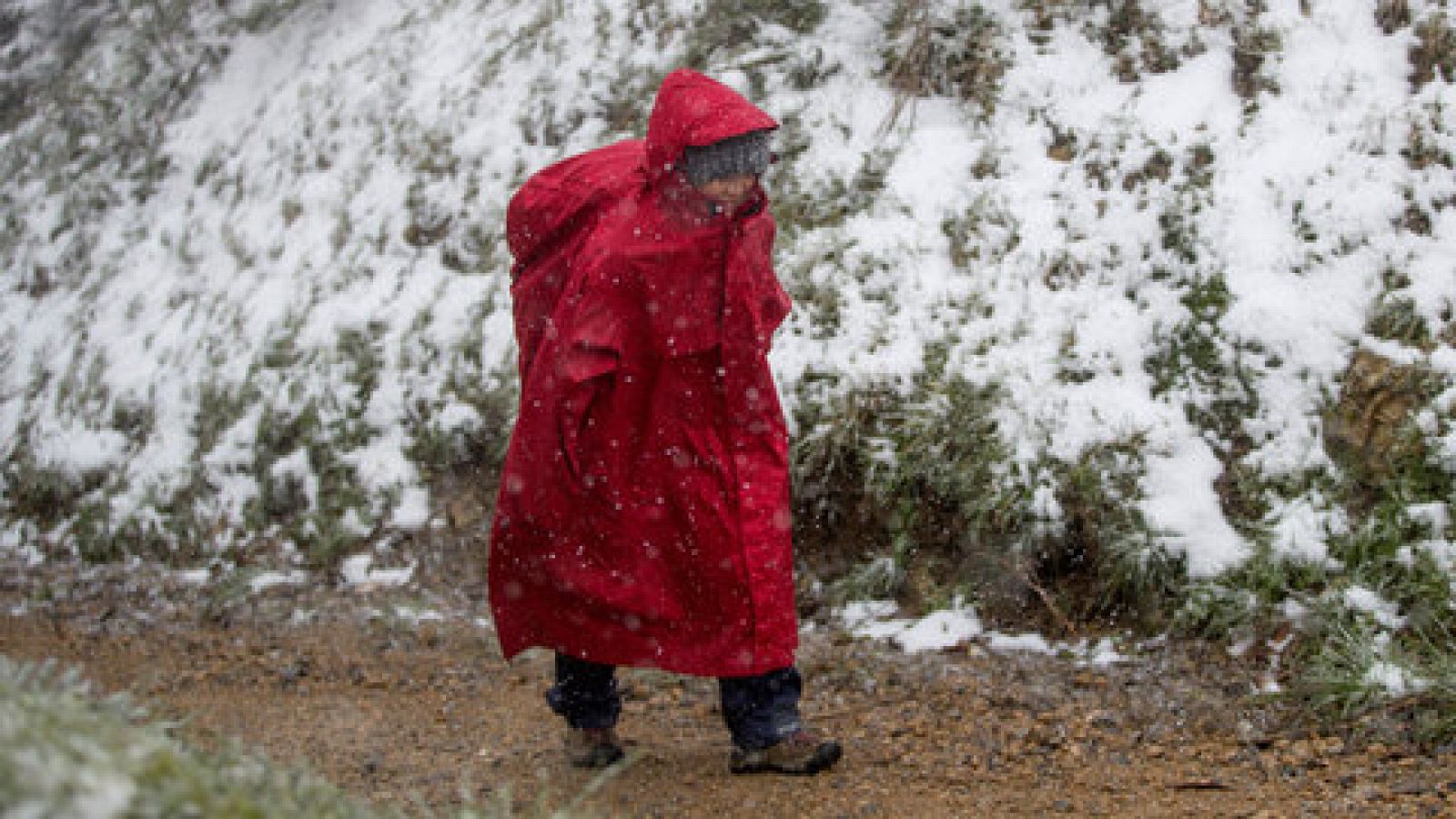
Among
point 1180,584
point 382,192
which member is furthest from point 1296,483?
point 382,192

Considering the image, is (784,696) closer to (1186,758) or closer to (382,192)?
(1186,758)

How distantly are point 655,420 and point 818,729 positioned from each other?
1482 millimetres

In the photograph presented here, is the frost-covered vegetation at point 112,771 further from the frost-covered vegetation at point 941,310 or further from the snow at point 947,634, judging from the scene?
the frost-covered vegetation at point 941,310

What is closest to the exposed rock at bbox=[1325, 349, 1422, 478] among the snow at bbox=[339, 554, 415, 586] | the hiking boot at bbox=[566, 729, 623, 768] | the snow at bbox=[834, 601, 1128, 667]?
the snow at bbox=[834, 601, 1128, 667]

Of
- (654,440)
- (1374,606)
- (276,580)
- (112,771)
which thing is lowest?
(276,580)

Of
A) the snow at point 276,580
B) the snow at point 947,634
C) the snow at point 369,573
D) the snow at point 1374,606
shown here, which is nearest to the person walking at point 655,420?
the snow at point 947,634

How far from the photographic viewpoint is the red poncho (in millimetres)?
3547

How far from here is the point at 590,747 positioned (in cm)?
404

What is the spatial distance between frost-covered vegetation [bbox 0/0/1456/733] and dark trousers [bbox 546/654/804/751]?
1.40 m

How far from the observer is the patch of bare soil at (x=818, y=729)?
3.71 metres

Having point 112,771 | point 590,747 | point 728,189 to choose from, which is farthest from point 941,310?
point 112,771

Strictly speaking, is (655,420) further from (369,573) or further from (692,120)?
(369,573)

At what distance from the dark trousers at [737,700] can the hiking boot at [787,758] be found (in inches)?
1.0

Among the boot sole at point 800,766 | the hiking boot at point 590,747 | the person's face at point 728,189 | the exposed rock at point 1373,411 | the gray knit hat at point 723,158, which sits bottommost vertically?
the boot sole at point 800,766
